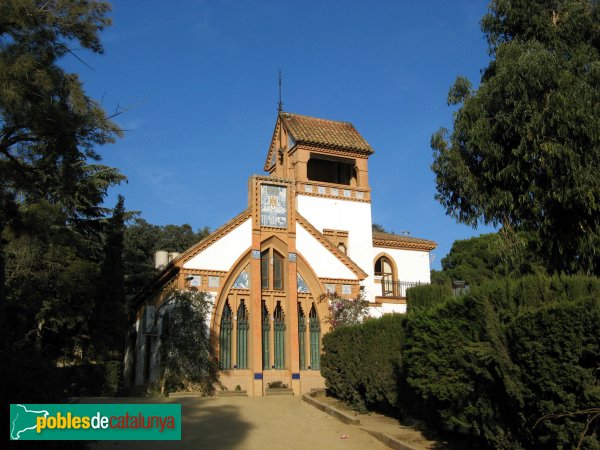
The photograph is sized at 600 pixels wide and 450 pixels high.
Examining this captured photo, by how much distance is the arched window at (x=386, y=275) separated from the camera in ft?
107

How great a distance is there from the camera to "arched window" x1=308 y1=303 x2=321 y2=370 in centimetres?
2517

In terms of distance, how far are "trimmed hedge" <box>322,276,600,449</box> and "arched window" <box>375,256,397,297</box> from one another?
1817 cm

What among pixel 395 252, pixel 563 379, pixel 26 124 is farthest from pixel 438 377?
pixel 395 252

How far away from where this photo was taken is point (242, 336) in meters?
24.1

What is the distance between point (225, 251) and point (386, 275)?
1193 cm

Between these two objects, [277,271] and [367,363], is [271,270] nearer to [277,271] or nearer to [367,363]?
[277,271]

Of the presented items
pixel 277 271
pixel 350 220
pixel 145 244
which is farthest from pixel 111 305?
pixel 145 244

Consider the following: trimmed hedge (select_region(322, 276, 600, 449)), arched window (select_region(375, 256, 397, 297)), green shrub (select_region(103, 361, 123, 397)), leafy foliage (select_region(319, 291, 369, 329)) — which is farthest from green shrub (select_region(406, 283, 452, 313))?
arched window (select_region(375, 256, 397, 297))

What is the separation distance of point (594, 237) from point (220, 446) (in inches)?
414

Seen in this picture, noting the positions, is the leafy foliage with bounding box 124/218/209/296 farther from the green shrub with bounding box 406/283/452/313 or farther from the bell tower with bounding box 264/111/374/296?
the green shrub with bounding box 406/283/452/313

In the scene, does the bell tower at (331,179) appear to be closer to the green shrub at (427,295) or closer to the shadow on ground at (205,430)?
the shadow on ground at (205,430)

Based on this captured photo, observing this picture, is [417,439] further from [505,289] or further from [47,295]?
[47,295]

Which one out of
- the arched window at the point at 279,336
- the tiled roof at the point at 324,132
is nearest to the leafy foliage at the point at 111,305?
the arched window at the point at 279,336

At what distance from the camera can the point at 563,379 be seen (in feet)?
28.3
